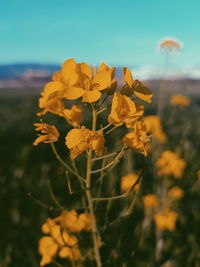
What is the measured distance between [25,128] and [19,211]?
225 inches

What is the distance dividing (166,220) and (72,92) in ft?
6.04

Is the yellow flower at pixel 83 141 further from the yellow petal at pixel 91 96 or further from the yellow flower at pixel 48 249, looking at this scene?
the yellow flower at pixel 48 249

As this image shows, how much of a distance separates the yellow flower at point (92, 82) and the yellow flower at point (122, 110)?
0.18 ft

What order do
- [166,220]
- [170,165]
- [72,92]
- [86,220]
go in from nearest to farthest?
[72,92], [86,220], [166,220], [170,165]

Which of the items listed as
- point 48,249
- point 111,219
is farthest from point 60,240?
point 111,219

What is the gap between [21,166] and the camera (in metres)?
3.48

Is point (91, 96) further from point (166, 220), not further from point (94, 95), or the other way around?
point (166, 220)

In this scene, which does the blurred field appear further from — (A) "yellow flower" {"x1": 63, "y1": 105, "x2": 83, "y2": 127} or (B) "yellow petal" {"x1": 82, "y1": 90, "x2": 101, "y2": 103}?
(B) "yellow petal" {"x1": 82, "y1": 90, "x2": 101, "y2": 103}

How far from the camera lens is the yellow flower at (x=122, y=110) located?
926 mm

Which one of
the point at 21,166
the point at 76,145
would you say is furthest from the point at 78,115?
the point at 21,166

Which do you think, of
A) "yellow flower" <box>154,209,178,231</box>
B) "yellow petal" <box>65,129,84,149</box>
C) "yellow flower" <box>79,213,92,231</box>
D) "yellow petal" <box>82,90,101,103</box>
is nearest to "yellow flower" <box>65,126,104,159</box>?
"yellow petal" <box>65,129,84,149</box>

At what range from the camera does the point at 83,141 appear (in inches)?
36.8

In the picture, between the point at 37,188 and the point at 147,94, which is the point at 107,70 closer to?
the point at 147,94

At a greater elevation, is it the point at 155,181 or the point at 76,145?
the point at 76,145
